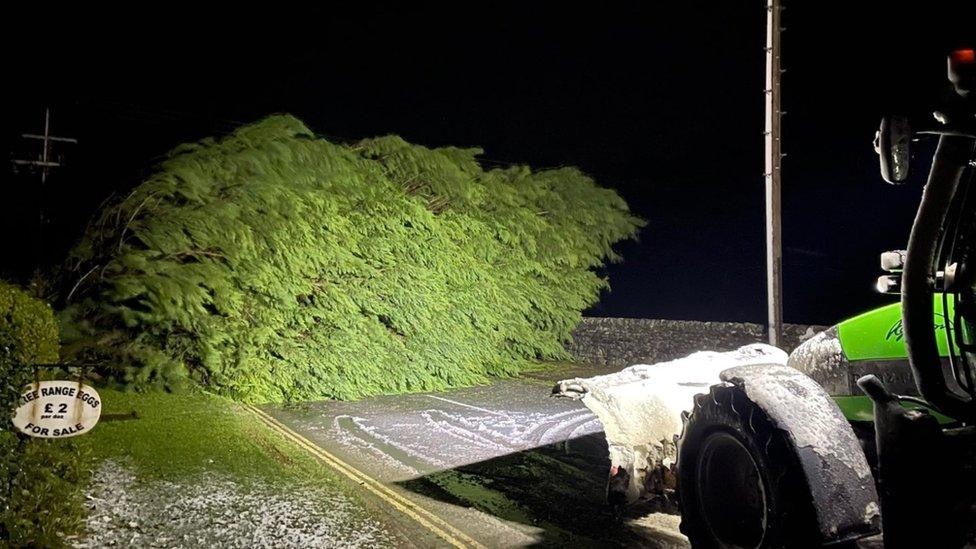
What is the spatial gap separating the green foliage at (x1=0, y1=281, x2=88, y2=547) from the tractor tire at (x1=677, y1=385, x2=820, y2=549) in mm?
3940

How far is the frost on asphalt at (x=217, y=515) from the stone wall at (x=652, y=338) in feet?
34.7

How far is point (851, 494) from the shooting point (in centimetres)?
286

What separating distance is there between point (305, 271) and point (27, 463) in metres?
7.02

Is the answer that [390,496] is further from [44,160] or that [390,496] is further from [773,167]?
[44,160]

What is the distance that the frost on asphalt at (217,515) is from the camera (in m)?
4.62

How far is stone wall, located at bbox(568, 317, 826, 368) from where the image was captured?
46.5 feet

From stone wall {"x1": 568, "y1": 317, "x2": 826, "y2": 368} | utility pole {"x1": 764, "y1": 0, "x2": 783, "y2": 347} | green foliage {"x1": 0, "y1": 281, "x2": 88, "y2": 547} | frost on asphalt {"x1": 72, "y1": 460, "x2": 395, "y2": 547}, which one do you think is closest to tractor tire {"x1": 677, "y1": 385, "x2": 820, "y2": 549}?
frost on asphalt {"x1": 72, "y1": 460, "x2": 395, "y2": 547}

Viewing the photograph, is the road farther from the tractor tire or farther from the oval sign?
the oval sign

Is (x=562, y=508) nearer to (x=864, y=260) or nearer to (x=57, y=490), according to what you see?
(x=57, y=490)

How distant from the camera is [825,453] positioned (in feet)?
9.59

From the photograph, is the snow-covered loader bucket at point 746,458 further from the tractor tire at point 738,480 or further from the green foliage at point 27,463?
the green foliage at point 27,463

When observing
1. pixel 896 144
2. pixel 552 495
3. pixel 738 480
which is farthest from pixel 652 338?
pixel 896 144

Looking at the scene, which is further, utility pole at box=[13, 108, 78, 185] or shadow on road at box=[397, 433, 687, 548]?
utility pole at box=[13, 108, 78, 185]

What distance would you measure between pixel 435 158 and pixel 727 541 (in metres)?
11.1
